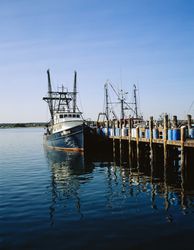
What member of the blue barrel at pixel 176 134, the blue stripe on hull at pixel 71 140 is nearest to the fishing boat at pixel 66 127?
the blue stripe on hull at pixel 71 140

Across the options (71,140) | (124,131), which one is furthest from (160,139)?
(71,140)

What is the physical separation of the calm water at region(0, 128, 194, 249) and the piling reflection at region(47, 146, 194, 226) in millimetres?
49

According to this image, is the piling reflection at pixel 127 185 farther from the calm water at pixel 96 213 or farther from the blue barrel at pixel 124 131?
the blue barrel at pixel 124 131

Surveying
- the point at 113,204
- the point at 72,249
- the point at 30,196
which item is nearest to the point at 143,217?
the point at 113,204

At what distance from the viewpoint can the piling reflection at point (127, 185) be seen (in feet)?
50.4

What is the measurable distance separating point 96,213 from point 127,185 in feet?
21.2

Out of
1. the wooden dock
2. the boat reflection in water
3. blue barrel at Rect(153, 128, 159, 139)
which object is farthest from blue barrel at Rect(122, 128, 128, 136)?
blue barrel at Rect(153, 128, 159, 139)

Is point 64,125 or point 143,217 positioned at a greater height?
point 64,125

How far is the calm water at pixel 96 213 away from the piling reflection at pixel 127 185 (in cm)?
5

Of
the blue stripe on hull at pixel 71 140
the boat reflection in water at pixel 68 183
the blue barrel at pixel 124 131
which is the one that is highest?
the blue barrel at pixel 124 131

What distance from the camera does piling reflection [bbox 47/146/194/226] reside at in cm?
1535

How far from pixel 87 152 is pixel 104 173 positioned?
1197cm

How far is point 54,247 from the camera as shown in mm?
10539

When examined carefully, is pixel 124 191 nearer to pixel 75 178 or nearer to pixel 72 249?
pixel 75 178
